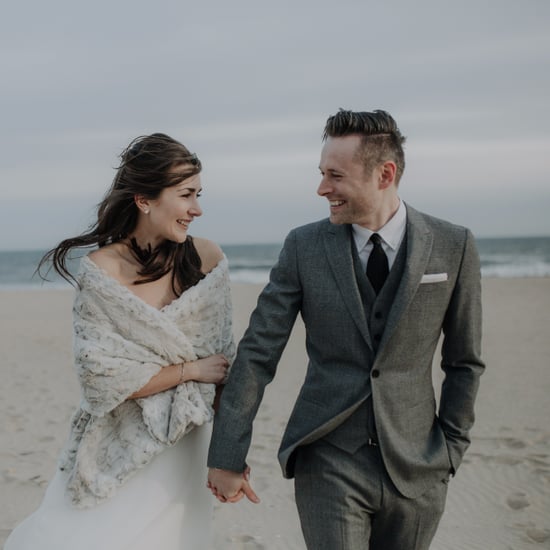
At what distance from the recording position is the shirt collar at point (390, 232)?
9.46 feet

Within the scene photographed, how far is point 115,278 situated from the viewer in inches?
126

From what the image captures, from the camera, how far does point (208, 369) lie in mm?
3176

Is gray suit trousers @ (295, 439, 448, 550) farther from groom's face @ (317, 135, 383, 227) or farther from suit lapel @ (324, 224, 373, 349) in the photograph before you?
groom's face @ (317, 135, 383, 227)

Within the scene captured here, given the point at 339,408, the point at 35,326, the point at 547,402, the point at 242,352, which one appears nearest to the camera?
the point at 339,408

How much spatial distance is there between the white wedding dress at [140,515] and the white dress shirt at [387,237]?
1.00 meters

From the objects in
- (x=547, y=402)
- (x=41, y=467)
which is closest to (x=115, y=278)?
(x=41, y=467)

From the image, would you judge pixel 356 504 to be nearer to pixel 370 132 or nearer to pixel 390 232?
pixel 390 232

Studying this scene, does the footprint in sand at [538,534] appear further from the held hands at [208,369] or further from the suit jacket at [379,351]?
the held hands at [208,369]

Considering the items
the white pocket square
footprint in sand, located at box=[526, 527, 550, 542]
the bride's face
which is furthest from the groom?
footprint in sand, located at box=[526, 527, 550, 542]

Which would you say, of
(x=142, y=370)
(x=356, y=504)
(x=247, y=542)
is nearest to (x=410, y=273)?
(x=356, y=504)

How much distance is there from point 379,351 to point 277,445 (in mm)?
4619

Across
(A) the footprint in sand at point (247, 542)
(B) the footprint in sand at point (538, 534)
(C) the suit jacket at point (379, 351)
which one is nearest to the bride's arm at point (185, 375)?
(C) the suit jacket at point (379, 351)

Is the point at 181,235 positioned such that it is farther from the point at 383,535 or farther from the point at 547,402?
the point at 547,402

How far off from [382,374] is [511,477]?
3.86 metres
